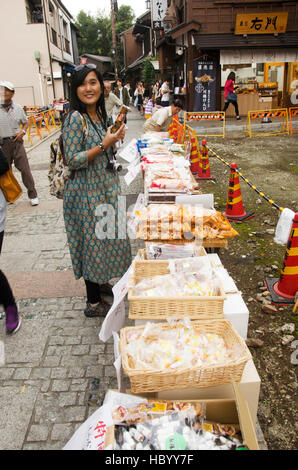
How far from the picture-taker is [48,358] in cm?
313

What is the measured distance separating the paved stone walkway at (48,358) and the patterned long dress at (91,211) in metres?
0.64

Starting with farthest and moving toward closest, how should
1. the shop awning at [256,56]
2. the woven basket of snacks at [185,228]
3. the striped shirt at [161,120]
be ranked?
the shop awning at [256,56] → the striped shirt at [161,120] → the woven basket of snacks at [185,228]

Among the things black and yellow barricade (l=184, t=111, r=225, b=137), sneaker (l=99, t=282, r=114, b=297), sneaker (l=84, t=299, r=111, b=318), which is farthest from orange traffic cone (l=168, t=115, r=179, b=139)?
sneaker (l=84, t=299, r=111, b=318)

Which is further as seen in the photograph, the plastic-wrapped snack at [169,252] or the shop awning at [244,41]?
the shop awning at [244,41]

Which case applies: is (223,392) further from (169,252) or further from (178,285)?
(169,252)

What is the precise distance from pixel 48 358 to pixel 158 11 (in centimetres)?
2402

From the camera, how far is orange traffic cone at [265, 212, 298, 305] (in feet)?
12.5

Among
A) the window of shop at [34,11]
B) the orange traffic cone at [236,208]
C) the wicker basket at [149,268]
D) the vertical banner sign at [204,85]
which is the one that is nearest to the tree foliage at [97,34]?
the window of shop at [34,11]

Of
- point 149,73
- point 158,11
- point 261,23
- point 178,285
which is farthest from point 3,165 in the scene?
point 149,73

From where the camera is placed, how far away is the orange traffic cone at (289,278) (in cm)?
381

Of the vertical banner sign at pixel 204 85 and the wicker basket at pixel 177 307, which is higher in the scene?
the vertical banner sign at pixel 204 85

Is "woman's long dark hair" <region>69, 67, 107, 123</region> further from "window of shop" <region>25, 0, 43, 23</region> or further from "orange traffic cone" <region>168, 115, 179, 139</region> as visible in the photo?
"window of shop" <region>25, 0, 43, 23</region>

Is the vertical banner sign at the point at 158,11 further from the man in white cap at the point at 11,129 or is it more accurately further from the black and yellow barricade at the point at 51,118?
the man in white cap at the point at 11,129

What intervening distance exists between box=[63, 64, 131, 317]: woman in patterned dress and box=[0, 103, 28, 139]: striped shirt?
3.82 metres
